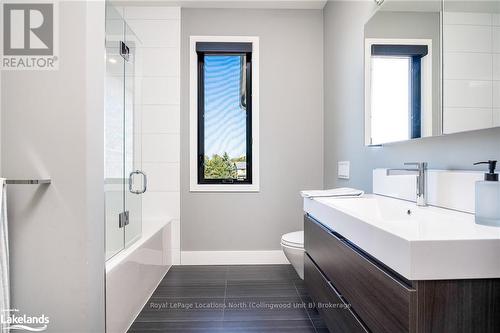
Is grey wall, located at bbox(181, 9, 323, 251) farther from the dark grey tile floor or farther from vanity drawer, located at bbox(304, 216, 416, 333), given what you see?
vanity drawer, located at bbox(304, 216, 416, 333)

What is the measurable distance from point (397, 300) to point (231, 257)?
2.27m

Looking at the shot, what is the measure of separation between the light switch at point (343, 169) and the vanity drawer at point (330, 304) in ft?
2.72

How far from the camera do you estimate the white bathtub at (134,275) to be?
4.90 feet

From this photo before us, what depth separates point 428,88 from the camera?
138 cm

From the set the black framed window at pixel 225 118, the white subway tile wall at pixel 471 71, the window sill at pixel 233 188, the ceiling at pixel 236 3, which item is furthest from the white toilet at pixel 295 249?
the ceiling at pixel 236 3

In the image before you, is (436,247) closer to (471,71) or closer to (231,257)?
(471,71)

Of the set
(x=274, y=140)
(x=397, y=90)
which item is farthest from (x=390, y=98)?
(x=274, y=140)

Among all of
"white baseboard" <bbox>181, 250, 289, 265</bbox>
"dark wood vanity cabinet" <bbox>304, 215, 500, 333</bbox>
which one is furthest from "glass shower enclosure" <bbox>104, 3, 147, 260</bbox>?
"dark wood vanity cabinet" <bbox>304, 215, 500, 333</bbox>

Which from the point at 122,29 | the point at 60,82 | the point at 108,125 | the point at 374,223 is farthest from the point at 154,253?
the point at 374,223

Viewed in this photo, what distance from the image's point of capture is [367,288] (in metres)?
0.97

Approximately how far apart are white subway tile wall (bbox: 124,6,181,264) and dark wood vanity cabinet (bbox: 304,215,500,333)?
6.39 feet

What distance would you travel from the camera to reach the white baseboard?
9.46 feet

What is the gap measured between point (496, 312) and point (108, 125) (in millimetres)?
1857

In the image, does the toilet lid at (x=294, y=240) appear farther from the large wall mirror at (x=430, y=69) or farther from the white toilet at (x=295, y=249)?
the large wall mirror at (x=430, y=69)
